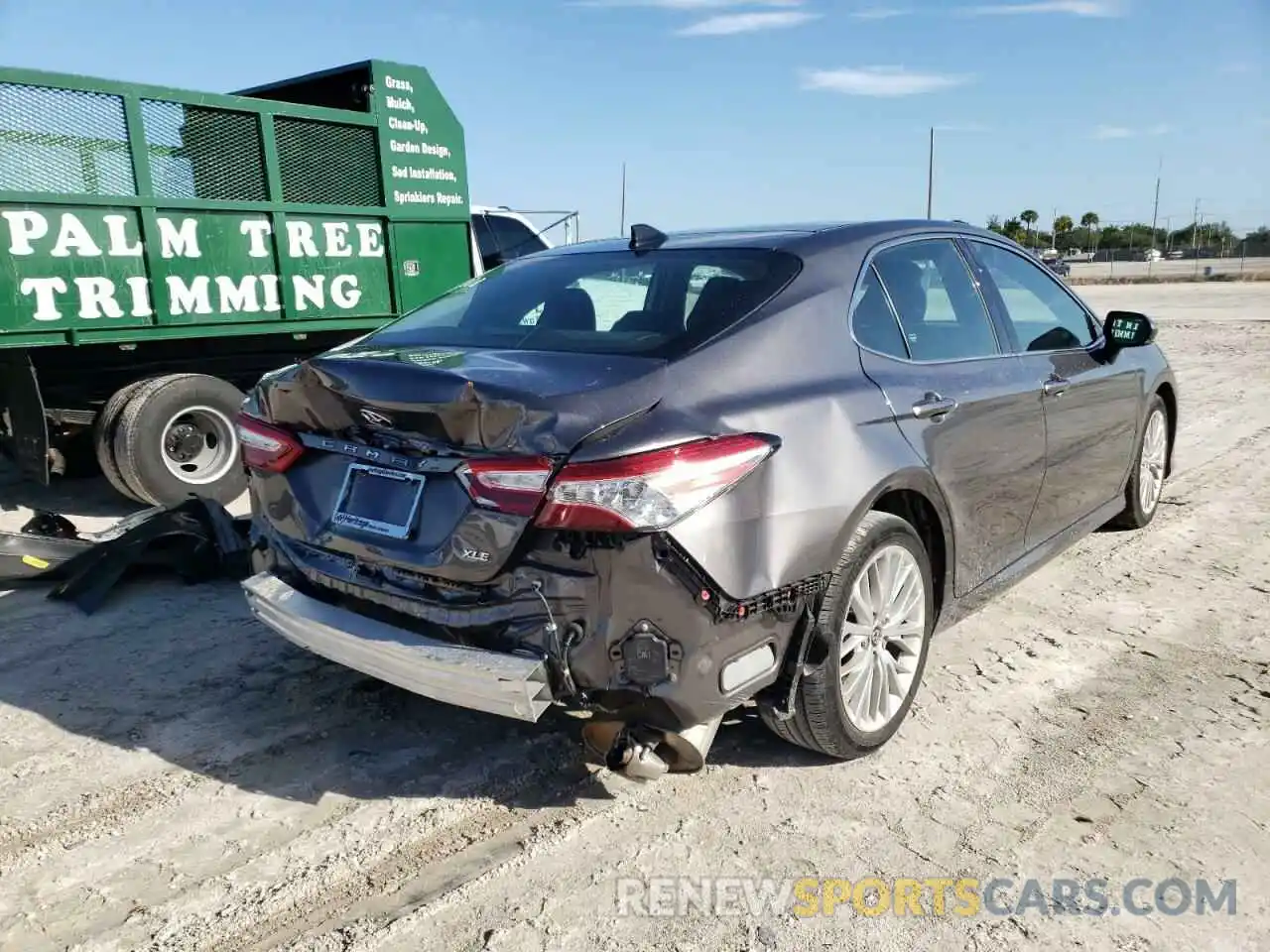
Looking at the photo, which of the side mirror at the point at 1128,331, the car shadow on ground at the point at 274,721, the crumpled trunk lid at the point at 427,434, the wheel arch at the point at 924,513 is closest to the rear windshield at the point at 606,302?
the crumpled trunk lid at the point at 427,434

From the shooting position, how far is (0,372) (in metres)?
5.82

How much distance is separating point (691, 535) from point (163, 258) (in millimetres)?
4684

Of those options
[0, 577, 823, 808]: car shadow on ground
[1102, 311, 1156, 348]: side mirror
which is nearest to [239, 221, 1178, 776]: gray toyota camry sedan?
[0, 577, 823, 808]: car shadow on ground

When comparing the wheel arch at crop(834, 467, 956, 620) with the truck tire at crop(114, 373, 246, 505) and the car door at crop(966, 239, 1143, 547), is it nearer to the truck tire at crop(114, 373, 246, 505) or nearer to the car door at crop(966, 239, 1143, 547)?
the car door at crop(966, 239, 1143, 547)

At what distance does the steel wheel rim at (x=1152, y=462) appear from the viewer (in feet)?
18.0

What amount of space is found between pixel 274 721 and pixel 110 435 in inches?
138

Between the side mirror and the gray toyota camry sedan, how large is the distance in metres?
1.25

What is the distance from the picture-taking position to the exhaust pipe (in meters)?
2.65

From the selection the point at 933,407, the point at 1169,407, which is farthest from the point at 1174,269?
the point at 933,407

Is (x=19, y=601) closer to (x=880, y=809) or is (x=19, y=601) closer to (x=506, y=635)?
(x=506, y=635)

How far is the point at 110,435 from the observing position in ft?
20.1

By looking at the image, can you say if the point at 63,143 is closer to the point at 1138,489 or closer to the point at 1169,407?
the point at 1138,489

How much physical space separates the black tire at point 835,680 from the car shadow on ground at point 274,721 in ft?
0.63

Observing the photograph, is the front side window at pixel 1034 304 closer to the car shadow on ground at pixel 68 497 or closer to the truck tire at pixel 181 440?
the truck tire at pixel 181 440
